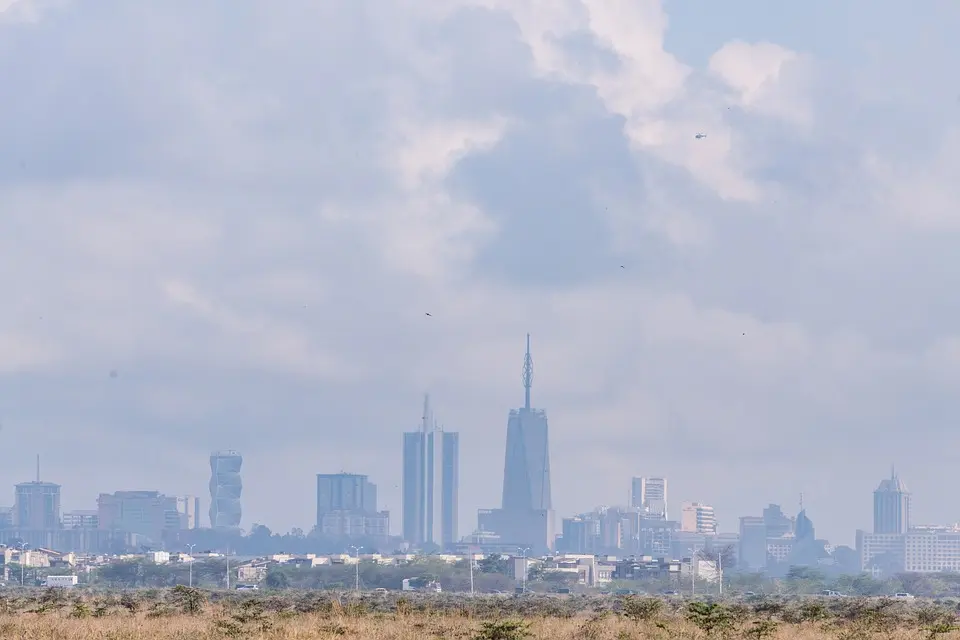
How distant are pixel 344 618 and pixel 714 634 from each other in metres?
15.7

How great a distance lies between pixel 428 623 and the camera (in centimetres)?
5503

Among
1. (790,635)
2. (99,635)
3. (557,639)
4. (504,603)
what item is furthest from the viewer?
(504,603)

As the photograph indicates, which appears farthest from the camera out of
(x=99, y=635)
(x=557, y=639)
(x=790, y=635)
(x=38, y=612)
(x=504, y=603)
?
(x=504, y=603)

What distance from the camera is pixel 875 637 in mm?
50375

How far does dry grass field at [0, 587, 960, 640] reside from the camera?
4744cm

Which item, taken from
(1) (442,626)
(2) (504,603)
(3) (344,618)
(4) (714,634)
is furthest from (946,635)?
(2) (504,603)

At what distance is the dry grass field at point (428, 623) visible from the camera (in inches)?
1868

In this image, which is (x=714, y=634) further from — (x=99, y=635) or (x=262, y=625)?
(x=99, y=635)

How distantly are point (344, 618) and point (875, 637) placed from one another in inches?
759

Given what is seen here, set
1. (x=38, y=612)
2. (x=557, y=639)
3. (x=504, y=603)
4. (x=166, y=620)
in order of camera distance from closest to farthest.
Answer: (x=557, y=639) < (x=166, y=620) < (x=38, y=612) < (x=504, y=603)

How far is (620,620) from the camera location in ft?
199

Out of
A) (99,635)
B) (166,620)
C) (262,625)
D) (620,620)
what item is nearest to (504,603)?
(620,620)

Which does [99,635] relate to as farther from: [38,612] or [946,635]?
[946,635]

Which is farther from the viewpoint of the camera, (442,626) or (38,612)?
(38,612)
